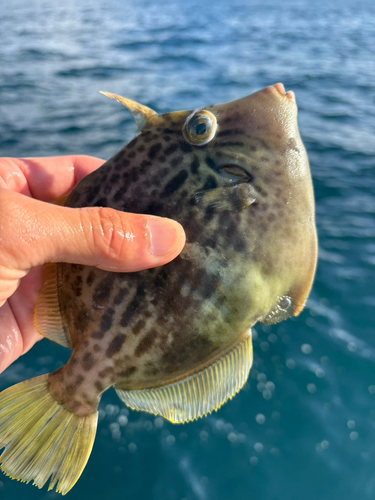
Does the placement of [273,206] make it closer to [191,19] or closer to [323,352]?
[323,352]

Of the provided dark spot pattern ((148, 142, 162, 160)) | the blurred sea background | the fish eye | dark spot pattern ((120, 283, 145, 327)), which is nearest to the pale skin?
dark spot pattern ((120, 283, 145, 327))

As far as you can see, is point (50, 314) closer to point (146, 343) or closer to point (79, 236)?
point (79, 236)

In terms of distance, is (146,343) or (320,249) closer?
(146,343)

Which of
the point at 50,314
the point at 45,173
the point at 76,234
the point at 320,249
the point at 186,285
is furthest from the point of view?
the point at 320,249

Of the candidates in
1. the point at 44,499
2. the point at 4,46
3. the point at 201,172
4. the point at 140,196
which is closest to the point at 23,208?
the point at 140,196

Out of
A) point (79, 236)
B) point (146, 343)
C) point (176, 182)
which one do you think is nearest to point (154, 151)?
point (176, 182)

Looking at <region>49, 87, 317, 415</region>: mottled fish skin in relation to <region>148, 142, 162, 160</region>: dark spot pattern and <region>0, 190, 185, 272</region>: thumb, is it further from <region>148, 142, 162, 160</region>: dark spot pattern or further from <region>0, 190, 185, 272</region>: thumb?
<region>0, 190, 185, 272</region>: thumb
